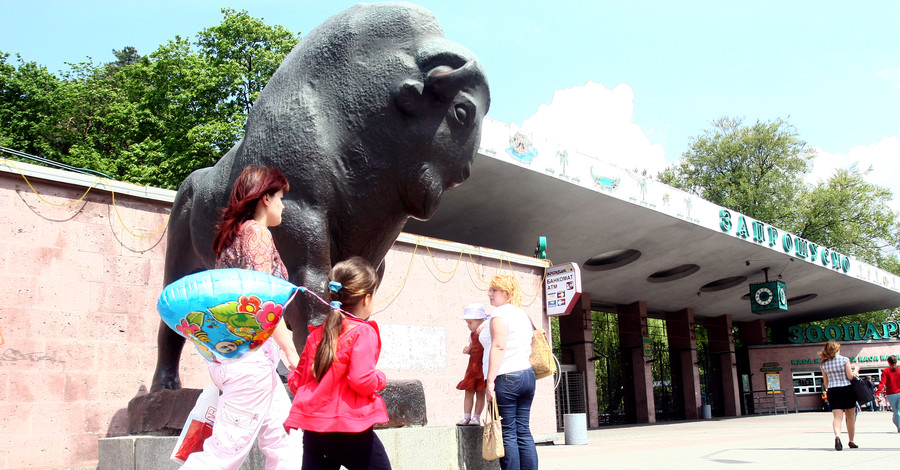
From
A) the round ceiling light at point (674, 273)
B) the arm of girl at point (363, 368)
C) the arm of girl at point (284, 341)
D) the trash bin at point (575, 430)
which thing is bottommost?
the trash bin at point (575, 430)

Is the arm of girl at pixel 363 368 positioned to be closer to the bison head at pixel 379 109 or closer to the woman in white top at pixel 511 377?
the bison head at pixel 379 109

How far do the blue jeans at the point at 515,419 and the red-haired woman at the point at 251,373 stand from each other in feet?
5.61

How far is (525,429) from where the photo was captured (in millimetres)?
4117

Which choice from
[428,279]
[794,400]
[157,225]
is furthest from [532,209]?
[794,400]

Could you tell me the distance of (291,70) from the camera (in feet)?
11.5

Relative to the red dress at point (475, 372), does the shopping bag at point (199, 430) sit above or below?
below

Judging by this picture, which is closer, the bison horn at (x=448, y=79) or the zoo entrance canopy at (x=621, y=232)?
the bison horn at (x=448, y=79)

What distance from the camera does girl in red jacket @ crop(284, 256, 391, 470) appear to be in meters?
2.36

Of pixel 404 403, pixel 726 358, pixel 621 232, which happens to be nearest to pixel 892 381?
pixel 621 232

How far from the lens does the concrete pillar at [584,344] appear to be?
66.2 ft

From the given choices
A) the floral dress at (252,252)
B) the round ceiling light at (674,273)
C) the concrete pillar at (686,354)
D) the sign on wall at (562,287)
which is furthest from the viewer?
the concrete pillar at (686,354)

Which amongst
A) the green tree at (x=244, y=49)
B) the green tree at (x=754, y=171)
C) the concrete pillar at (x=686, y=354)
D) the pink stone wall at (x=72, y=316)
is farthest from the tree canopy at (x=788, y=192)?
the pink stone wall at (x=72, y=316)

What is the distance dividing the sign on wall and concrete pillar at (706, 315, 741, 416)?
17038 millimetres

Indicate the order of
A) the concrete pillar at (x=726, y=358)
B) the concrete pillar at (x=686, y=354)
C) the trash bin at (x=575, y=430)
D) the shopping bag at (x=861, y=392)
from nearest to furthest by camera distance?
the shopping bag at (x=861, y=392), the trash bin at (x=575, y=430), the concrete pillar at (x=686, y=354), the concrete pillar at (x=726, y=358)
